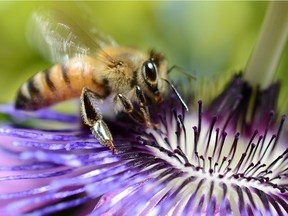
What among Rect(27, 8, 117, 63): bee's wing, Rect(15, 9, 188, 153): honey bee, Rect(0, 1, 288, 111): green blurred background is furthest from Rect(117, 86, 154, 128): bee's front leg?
Rect(0, 1, 288, 111): green blurred background

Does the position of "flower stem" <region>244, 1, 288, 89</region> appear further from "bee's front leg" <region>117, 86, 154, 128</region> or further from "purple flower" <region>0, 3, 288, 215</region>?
"bee's front leg" <region>117, 86, 154, 128</region>

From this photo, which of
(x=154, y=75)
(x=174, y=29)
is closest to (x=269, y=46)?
(x=154, y=75)

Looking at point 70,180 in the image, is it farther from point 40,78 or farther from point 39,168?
point 40,78

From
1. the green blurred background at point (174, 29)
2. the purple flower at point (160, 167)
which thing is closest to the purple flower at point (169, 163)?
the purple flower at point (160, 167)

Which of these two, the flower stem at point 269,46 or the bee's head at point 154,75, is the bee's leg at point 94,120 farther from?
the flower stem at point 269,46

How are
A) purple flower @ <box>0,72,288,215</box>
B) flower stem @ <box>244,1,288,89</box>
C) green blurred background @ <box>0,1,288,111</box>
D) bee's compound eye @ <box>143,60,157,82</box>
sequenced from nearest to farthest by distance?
purple flower @ <box>0,72,288,215</box>
bee's compound eye @ <box>143,60,157,82</box>
flower stem @ <box>244,1,288,89</box>
green blurred background @ <box>0,1,288,111</box>

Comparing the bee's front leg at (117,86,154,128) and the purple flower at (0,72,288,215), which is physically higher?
the bee's front leg at (117,86,154,128)
